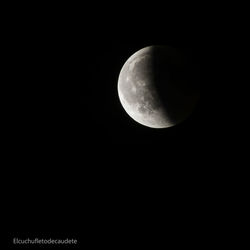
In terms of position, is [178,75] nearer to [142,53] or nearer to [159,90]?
[159,90]

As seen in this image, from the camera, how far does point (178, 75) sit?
4.75 m

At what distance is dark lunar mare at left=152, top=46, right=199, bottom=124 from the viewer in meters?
4.73

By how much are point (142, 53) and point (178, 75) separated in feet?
3.05

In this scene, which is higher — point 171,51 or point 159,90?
point 171,51

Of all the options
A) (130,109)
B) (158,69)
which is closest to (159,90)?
(158,69)

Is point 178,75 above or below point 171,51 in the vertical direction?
below

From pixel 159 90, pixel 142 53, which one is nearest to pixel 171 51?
pixel 142 53

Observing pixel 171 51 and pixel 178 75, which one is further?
pixel 171 51

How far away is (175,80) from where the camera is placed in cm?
471

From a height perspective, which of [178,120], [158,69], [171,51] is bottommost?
[178,120]

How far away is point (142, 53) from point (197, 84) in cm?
121

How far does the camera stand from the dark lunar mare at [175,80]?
4730 mm

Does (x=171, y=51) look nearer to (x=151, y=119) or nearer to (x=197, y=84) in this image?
(x=197, y=84)

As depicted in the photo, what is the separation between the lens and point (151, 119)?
5.21 meters
